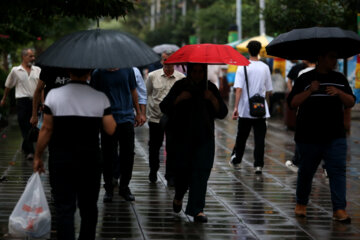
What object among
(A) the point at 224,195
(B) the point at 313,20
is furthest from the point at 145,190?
(B) the point at 313,20

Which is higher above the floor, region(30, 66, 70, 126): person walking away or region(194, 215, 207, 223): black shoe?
region(30, 66, 70, 126): person walking away

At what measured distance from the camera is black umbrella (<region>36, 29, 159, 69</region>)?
18.2 feet

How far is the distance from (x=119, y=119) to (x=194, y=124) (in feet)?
4.63

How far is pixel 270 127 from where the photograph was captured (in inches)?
756

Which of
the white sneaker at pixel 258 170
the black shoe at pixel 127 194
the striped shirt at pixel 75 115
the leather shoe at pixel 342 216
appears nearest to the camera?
the striped shirt at pixel 75 115

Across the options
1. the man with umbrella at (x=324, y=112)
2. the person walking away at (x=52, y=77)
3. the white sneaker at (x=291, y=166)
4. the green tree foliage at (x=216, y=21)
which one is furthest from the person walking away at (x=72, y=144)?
the green tree foliage at (x=216, y=21)

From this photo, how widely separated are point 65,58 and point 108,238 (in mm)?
1814

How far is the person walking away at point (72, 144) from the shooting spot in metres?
5.51

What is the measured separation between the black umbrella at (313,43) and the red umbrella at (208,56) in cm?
50

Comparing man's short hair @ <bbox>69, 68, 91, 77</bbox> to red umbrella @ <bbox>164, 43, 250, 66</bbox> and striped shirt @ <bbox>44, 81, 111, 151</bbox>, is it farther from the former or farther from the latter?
red umbrella @ <bbox>164, 43, 250, 66</bbox>

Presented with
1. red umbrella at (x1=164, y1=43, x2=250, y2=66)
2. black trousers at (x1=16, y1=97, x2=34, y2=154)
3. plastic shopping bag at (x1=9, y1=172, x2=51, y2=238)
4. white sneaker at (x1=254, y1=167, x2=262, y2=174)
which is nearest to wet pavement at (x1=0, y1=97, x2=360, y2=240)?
white sneaker at (x1=254, y1=167, x2=262, y2=174)

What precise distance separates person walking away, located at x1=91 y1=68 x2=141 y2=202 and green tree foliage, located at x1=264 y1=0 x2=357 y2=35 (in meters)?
10.0

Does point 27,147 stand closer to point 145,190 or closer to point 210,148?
point 145,190

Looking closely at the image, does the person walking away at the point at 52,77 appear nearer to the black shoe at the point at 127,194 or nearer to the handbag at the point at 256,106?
the black shoe at the point at 127,194
